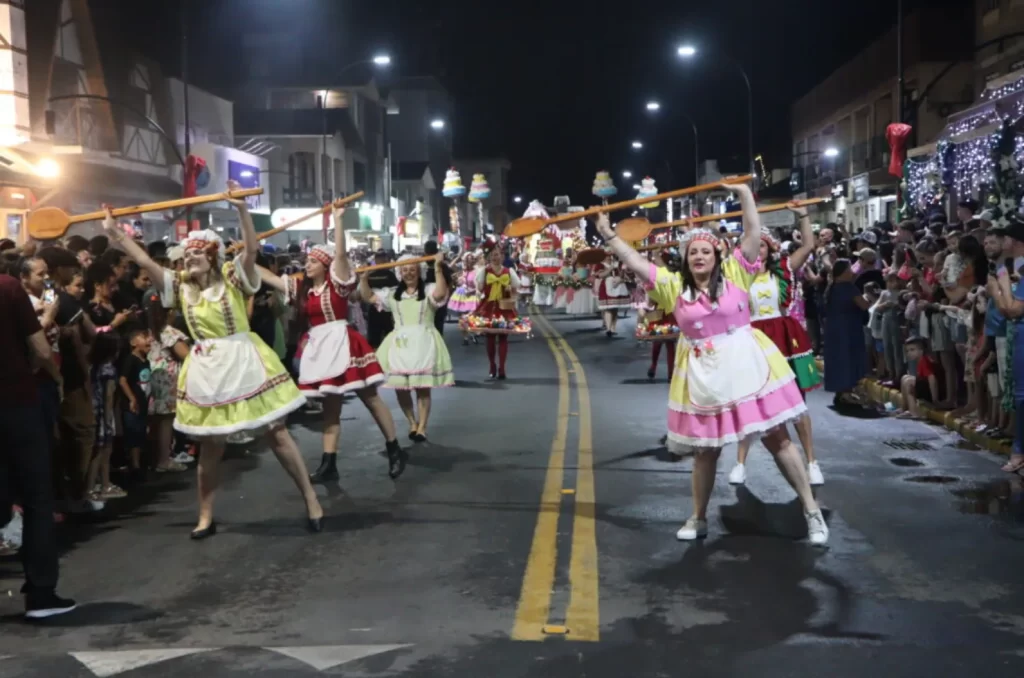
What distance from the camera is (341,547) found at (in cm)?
752

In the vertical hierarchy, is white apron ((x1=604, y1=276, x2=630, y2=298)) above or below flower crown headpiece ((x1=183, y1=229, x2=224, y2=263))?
below

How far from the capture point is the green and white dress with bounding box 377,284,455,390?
11969mm

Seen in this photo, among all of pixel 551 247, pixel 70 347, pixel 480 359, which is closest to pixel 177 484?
pixel 70 347

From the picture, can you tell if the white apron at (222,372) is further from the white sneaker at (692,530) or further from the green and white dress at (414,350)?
the green and white dress at (414,350)

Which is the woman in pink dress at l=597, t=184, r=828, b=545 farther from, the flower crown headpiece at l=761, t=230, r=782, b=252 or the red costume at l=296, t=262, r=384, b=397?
the red costume at l=296, t=262, r=384, b=397

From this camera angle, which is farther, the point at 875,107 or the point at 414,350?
the point at 875,107

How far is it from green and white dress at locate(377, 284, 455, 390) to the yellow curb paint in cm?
149

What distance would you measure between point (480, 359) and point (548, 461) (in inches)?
424

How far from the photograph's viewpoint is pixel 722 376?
7270 millimetres

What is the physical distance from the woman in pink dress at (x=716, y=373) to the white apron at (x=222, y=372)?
7.92 ft

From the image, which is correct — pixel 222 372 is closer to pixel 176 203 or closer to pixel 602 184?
pixel 176 203

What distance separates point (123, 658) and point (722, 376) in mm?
Answer: 3711

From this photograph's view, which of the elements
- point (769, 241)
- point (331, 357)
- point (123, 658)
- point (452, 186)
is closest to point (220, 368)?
point (331, 357)

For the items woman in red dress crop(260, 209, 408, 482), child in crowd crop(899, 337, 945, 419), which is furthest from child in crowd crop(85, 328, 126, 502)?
child in crowd crop(899, 337, 945, 419)
